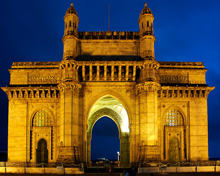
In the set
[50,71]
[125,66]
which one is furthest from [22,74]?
[125,66]

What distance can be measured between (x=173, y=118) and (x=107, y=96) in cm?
958

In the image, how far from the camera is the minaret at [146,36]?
136 feet

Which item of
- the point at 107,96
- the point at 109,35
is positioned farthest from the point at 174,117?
the point at 109,35

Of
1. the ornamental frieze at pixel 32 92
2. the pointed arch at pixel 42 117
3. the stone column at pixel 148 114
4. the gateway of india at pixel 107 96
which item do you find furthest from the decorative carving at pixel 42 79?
the stone column at pixel 148 114

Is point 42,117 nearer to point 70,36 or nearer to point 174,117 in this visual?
point 70,36

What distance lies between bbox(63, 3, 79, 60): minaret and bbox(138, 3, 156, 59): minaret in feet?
28.6

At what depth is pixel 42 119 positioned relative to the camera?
43.8 m

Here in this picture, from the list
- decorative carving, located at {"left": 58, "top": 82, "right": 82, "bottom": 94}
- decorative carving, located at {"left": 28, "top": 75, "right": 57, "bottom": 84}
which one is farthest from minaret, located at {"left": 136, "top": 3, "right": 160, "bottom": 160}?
decorative carving, located at {"left": 28, "top": 75, "right": 57, "bottom": 84}

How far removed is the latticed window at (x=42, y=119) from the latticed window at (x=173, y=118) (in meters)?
16.1

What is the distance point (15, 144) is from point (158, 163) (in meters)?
19.5

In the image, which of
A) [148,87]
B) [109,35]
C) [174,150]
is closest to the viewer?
[148,87]

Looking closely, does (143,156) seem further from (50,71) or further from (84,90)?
(50,71)

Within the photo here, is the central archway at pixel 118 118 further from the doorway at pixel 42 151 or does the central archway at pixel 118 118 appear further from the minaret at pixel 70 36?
the minaret at pixel 70 36

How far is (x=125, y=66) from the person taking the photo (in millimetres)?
41156
